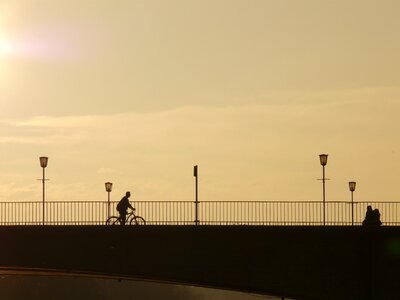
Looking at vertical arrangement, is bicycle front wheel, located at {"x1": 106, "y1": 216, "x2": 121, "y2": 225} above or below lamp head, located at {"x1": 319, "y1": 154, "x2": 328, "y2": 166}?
below

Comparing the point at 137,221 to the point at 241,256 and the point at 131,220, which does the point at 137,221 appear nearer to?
the point at 131,220

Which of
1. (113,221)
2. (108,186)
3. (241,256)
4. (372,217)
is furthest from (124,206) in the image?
(372,217)

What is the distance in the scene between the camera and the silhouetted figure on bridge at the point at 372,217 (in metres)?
50.7

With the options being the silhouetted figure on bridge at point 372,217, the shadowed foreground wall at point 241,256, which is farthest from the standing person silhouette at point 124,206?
the silhouetted figure on bridge at point 372,217

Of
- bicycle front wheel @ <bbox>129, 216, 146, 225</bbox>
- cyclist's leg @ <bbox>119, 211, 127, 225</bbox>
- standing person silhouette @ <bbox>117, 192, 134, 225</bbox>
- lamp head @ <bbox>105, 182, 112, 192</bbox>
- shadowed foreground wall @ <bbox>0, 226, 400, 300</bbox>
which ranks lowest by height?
shadowed foreground wall @ <bbox>0, 226, 400, 300</bbox>

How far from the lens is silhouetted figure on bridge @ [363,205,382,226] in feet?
166

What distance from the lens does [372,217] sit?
5081cm

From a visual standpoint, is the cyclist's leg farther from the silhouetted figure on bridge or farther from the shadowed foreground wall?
the silhouetted figure on bridge

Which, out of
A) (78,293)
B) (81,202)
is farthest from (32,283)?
(81,202)

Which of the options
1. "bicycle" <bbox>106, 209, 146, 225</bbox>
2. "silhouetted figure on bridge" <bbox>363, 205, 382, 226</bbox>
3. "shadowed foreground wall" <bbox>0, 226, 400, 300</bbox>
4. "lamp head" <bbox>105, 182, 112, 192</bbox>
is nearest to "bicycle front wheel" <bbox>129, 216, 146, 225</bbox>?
"bicycle" <bbox>106, 209, 146, 225</bbox>

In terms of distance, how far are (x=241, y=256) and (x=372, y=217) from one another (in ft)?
17.4

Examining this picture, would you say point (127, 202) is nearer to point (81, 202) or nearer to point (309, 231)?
point (81, 202)

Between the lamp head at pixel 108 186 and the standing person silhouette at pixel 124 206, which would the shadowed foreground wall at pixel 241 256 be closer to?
the standing person silhouette at pixel 124 206

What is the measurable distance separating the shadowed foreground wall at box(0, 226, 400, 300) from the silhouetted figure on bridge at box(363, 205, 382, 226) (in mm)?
317
